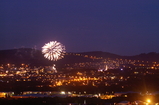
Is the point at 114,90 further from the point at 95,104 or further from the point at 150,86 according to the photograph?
the point at 95,104

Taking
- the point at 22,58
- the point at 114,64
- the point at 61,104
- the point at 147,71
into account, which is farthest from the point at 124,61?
the point at 61,104

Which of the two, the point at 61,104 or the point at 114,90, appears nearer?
the point at 61,104

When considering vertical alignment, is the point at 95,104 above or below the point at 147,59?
below

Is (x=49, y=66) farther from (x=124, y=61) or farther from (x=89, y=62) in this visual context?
(x=124, y=61)

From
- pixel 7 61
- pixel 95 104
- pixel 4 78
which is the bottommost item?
pixel 95 104

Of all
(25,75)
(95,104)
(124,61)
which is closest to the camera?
(95,104)

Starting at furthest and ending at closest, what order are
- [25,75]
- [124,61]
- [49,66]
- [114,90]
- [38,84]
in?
[124,61] < [49,66] < [25,75] < [38,84] < [114,90]
